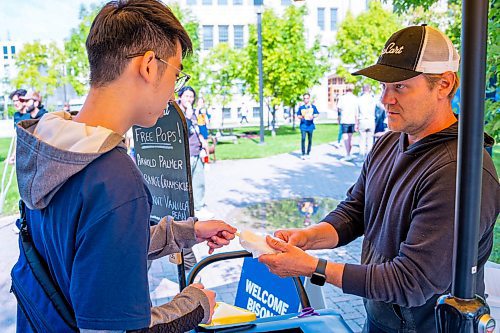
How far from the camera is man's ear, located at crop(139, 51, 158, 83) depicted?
3.51ft

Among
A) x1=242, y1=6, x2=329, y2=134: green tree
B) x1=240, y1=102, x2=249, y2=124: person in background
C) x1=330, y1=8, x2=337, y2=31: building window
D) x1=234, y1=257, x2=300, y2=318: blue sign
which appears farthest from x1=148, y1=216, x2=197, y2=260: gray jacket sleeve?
x1=330, y1=8, x2=337, y2=31: building window

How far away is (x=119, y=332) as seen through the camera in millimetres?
983

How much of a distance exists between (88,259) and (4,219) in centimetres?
725

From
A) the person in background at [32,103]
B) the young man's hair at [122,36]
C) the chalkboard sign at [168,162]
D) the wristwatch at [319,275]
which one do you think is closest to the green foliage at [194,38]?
the person in background at [32,103]

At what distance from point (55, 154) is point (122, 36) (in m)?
0.30

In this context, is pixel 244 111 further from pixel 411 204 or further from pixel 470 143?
pixel 470 143

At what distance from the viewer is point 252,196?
8.24 meters

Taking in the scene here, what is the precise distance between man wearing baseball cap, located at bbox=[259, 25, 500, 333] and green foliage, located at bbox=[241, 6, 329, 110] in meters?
20.0

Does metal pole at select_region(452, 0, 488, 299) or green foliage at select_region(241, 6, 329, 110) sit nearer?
metal pole at select_region(452, 0, 488, 299)

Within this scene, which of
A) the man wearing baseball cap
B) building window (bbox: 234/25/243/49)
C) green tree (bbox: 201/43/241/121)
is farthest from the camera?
building window (bbox: 234/25/243/49)

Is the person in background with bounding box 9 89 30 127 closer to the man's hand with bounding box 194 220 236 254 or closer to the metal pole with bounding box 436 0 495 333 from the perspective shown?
the man's hand with bounding box 194 220 236 254

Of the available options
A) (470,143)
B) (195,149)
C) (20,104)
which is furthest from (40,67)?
(470,143)

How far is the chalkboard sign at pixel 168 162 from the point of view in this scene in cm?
233

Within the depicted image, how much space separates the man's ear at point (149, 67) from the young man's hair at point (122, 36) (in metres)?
0.01
